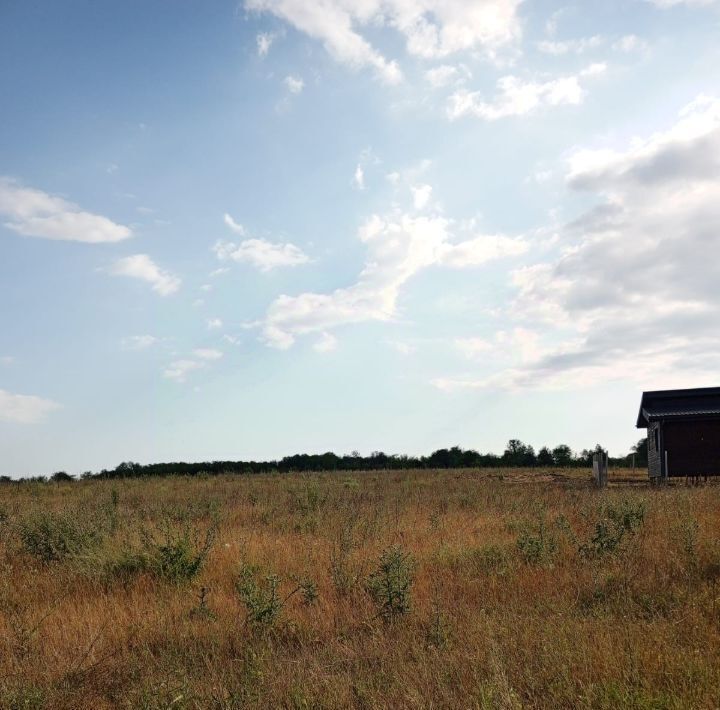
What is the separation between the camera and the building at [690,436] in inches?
1030

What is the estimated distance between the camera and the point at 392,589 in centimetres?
611

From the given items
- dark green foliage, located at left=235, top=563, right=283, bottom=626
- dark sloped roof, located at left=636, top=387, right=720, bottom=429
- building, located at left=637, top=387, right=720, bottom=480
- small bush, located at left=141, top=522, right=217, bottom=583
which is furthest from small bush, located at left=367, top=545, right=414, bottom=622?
dark sloped roof, located at left=636, top=387, right=720, bottom=429

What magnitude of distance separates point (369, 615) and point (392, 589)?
1.18ft

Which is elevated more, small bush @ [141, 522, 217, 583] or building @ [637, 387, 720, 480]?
building @ [637, 387, 720, 480]

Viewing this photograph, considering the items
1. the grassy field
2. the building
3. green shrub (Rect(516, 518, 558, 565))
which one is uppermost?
the building

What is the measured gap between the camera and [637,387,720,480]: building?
1030 inches

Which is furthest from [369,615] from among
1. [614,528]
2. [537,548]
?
[614,528]

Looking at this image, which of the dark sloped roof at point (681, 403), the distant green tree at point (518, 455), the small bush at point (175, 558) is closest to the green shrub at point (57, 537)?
the small bush at point (175, 558)

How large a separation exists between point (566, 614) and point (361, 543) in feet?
14.8

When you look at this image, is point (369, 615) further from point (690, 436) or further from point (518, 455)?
point (518, 455)

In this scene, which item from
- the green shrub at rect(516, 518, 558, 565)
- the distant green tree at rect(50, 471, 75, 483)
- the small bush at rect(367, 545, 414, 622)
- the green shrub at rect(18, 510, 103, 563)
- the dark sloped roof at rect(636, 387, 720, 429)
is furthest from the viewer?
the distant green tree at rect(50, 471, 75, 483)

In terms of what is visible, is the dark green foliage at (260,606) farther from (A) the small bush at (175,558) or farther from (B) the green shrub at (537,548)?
(B) the green shrub at (537,548)

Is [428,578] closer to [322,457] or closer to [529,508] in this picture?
[529,508]

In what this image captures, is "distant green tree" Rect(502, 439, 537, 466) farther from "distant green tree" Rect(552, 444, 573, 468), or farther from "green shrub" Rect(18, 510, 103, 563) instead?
"green shrub" Rect(18, 510, 103, 563)
